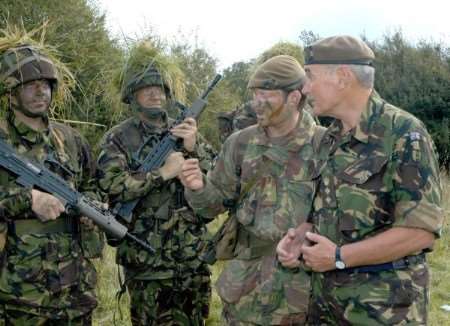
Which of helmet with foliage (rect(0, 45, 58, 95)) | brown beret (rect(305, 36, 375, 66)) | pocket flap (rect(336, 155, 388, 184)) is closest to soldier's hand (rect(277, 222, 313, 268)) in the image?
pocket flap (rect(336, 155, 388, 184))

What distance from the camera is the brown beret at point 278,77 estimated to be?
13.5ft

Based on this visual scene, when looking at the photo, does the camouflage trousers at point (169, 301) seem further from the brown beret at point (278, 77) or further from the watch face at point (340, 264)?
the watch face at point (340, 264)

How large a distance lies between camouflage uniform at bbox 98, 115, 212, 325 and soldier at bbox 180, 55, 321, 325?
723 millimetres

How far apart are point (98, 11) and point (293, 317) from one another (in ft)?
28.3

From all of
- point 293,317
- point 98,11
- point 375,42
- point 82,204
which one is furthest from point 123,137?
point 375,42

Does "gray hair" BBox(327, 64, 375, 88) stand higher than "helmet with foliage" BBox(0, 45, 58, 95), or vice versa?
"helmet with foliage" BBox(0, 45, 58, 95)

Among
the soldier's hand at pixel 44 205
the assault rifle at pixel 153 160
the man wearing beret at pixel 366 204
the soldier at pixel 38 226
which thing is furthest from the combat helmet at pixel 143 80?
the man wearing beret at pixel 366 204

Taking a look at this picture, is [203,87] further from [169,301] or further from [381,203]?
[381,203]

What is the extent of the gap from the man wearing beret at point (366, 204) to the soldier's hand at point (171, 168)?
5.17ft

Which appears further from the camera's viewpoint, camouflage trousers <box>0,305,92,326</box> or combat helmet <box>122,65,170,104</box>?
combat helmet <box>122,65,170,104</box>

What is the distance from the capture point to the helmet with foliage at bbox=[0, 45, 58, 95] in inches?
165

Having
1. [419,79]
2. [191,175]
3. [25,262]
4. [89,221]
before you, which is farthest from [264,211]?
[419,79]

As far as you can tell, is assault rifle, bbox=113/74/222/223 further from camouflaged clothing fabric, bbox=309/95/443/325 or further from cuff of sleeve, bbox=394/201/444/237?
cuff of sleeve, bbox=394/201/444/237

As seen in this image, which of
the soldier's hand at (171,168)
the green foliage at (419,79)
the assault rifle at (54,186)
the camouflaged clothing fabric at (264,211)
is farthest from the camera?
the green foliage at (419,79)
